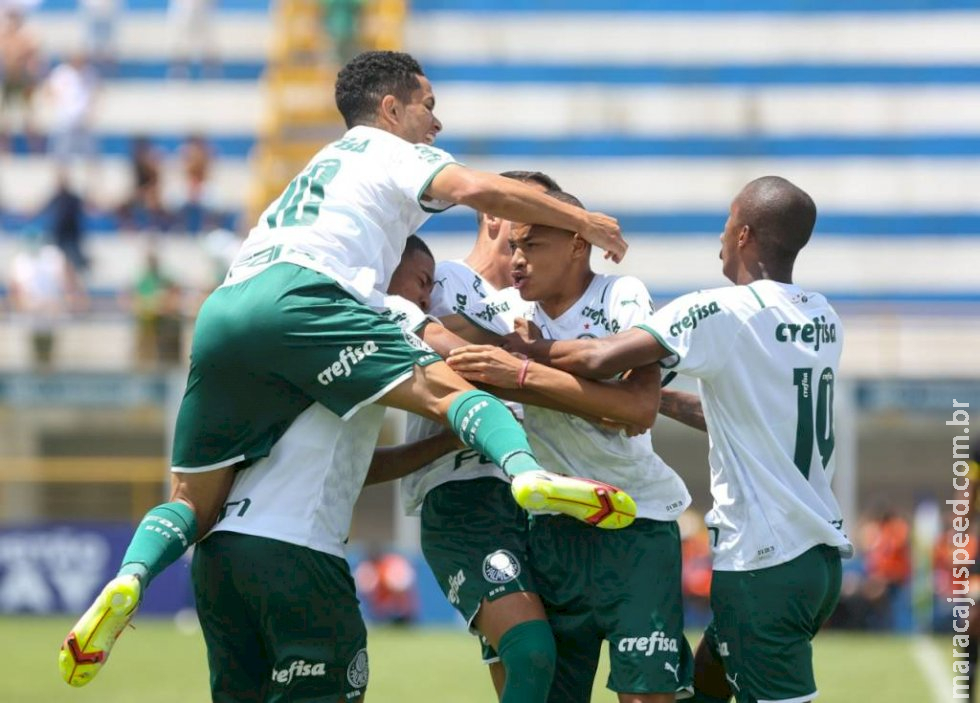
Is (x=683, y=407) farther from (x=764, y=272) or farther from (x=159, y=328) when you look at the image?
(x=159, y=328)

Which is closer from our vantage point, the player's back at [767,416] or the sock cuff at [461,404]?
the sock cuff at [461,404]

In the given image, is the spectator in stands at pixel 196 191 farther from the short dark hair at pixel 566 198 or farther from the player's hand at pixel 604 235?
the player's hand at pixel 604 235

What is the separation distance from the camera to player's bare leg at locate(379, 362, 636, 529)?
17.2ft

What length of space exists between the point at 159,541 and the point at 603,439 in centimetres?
157

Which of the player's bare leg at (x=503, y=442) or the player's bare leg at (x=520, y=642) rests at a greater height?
the player's bare leg at (x=503, y=442)

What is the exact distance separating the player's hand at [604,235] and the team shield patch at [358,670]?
1612 millimetres

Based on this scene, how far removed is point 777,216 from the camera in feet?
19.0

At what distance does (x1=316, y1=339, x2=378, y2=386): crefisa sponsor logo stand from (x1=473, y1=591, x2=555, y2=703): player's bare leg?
99cm

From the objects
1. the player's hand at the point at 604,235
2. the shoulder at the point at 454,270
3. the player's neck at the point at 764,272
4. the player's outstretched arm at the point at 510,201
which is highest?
the player's outstretched arm at the point at 510,201

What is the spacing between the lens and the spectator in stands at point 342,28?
24.6m

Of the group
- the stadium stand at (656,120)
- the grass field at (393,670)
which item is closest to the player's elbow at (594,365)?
the grass field at (393,670)

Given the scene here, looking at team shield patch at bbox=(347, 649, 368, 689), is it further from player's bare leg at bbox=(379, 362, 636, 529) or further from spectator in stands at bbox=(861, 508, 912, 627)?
spectator in stands at bbox=(861, 508, 912, 627)

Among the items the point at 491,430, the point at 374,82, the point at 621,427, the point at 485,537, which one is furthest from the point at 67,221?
the point at 491,430

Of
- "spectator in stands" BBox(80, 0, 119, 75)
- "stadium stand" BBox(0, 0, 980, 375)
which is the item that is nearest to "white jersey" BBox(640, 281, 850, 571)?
"stadium stand" BBox(0, 0, 980, 375)
